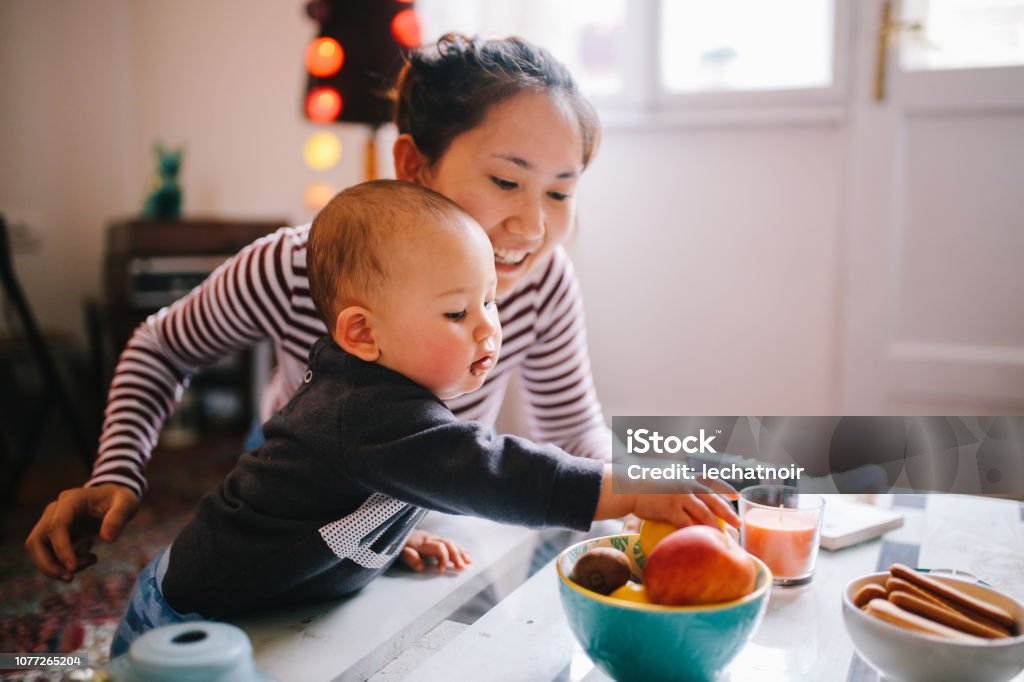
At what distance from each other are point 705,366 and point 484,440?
7.13 ft

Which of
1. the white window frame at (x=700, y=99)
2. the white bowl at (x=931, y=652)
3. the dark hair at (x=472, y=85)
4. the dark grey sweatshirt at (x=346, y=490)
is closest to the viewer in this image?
the white bowl at (x=931, y=652)

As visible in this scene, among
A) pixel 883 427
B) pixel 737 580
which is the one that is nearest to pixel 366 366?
pixel 737 580

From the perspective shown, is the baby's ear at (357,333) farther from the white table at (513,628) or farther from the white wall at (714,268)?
the white wall at (714,268)

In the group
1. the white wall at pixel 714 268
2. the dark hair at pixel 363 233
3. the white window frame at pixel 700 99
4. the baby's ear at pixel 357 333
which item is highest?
the white window frame at pixel 700 99

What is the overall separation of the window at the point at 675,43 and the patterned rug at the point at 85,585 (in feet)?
5.45

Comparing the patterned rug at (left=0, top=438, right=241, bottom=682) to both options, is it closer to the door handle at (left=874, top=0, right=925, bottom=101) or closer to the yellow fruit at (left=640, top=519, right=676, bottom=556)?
the yellow fruit at (left=640, top=519, right=676, bottom=556)

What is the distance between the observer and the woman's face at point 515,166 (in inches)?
37.2

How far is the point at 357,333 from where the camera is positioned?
2.38 feet

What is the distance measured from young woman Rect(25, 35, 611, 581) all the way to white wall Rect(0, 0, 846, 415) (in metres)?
1.62

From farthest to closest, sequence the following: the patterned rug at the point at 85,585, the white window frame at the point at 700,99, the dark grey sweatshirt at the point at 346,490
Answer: the white window frame at the point at 700,99 < the patterned rug at the point at 85,585 < the dark grey sweatshirt at the point at 346,490

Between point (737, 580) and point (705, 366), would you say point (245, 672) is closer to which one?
point (737, 580)

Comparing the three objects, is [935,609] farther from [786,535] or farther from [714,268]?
[714,268]

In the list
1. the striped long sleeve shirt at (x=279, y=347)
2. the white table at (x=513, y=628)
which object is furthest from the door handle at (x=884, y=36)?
the white table at (x=513, y=628)

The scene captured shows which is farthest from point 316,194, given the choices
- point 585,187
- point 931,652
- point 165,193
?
point 931,652
